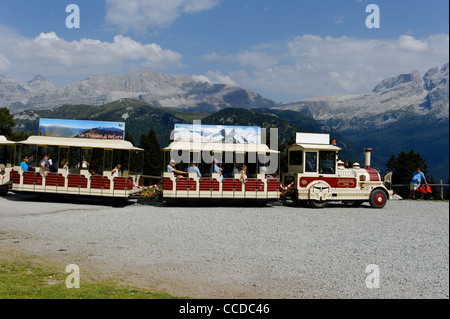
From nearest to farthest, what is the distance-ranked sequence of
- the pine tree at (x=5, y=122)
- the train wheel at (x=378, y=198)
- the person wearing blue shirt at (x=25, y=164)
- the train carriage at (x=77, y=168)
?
the train carriage at (x=77, y=168) → the person wearing blue shirt at (x=25, y=164) → the train wheel at (x=378, y=198) → the pine tree at (x=5, y=122)

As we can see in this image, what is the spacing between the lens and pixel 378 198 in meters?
19.4

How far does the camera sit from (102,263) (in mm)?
8391

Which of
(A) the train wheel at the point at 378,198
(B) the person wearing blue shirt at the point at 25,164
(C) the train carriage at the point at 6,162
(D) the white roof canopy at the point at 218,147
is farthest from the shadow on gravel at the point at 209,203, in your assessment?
(C) the train carriage at the point at 6,162

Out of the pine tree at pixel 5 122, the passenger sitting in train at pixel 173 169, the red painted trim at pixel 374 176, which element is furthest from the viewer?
the pine tree at pixel 5 122

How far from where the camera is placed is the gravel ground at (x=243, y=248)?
724 centimetres

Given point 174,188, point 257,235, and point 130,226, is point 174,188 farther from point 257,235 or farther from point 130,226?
point 257,235

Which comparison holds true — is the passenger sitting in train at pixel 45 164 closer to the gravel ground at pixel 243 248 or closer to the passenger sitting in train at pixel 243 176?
the gravel ground at pixel 243 248

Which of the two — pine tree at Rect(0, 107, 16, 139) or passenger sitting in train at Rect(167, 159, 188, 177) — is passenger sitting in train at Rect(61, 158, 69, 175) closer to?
passenger sitting in train at Rect(167, 159, 188, 177)

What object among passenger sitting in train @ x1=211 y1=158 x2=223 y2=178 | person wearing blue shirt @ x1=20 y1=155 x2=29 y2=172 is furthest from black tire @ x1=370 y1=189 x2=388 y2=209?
person wearing blue shirt @ x1=20 y1=155 x2=29 y2=172

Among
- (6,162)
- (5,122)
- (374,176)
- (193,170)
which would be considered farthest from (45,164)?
(5,122)

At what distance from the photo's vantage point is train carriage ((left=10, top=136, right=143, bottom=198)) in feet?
59.3

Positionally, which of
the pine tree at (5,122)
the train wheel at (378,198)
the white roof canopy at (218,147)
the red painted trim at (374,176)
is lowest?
the train wheel at (378,198)

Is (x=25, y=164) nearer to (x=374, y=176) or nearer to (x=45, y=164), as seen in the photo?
(x=45, y=164)
